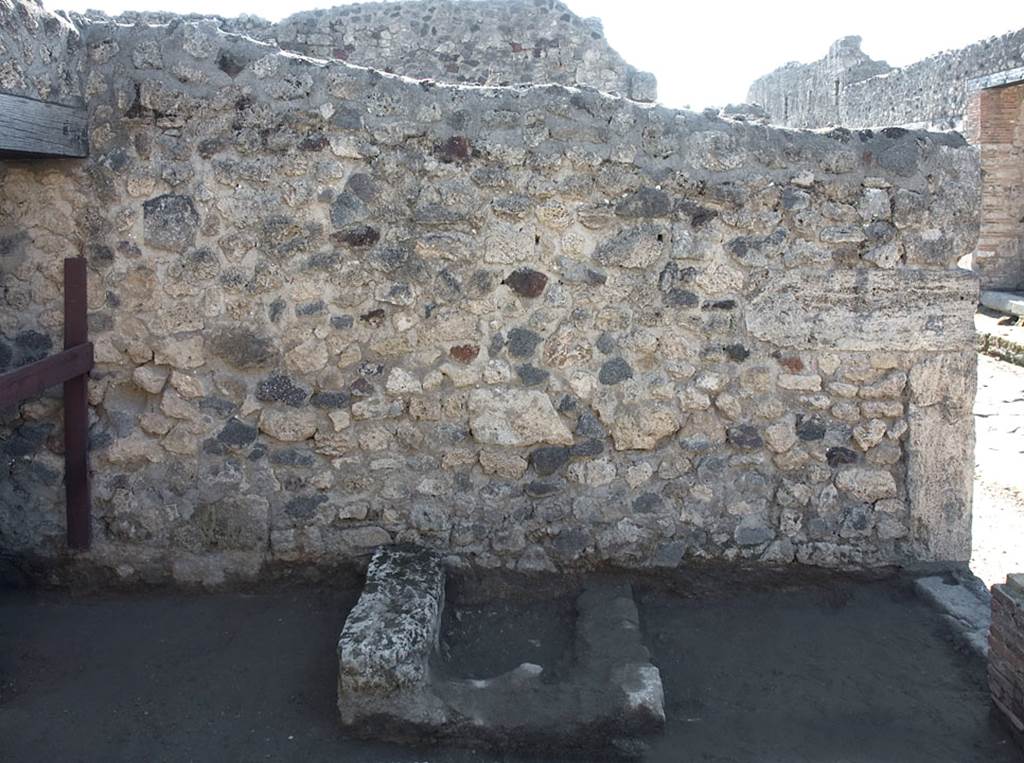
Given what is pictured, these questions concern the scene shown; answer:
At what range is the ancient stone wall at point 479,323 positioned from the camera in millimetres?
3691

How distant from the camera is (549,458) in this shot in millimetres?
3832

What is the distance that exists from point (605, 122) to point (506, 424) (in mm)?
1331

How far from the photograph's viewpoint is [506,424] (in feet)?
12.5

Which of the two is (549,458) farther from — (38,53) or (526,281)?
(38,53)

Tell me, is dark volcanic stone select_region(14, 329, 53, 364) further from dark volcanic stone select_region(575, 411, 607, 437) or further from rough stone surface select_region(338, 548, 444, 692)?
dark volcanic stone select_region(575, 411, 607, 437)

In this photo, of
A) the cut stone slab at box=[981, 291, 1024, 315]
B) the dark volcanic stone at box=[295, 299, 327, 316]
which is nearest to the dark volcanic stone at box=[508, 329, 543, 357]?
the dark volcanic stone at box=[295, 299, 327, 316]

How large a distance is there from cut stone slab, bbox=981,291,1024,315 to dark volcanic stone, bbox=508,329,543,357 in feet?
30.0

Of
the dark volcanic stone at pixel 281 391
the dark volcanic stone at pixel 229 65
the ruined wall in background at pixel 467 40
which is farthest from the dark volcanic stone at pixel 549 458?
the ruined wall in background at pixel 467 40

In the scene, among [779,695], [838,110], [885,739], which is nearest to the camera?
[885,739]

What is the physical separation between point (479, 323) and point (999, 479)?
4020 millimetres

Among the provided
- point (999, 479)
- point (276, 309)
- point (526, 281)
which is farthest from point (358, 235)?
point (999, 479)

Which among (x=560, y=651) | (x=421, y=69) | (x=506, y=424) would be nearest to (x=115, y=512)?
(x=506, y=424)

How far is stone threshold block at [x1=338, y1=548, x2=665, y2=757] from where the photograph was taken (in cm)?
292

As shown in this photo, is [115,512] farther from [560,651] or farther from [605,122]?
[605,122]
